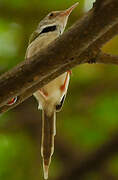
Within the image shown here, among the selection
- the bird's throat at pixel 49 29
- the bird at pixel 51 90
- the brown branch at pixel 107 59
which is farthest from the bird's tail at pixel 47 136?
the brown branch at pixel 107 59

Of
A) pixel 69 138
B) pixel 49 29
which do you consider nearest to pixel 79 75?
pixel 69 138

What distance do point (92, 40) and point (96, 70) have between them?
3.30 meters

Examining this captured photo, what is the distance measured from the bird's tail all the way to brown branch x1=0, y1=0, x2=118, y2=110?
1.13 m

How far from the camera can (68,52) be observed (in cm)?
171

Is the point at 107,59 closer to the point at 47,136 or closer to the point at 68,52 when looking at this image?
the point at 68,52

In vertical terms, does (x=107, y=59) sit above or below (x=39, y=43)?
below

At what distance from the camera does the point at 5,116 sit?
4926 mm

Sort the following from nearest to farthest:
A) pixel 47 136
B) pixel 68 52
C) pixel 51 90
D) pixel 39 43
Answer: pixel 68 52, pixel 39 43, pixel 47 136, pixel 51 90

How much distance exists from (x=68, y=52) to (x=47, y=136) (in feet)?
5.61

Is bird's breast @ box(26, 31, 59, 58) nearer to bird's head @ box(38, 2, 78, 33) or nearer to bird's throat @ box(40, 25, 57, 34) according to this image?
bird's throat @ box(40, 25, 57, 34)

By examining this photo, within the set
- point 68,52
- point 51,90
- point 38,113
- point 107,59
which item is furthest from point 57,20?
point 68,52

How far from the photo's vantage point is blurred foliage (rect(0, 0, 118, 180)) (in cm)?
A: 474

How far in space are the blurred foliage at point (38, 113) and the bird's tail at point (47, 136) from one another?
47.4 inches

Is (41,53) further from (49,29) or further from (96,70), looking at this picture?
(96,70)
